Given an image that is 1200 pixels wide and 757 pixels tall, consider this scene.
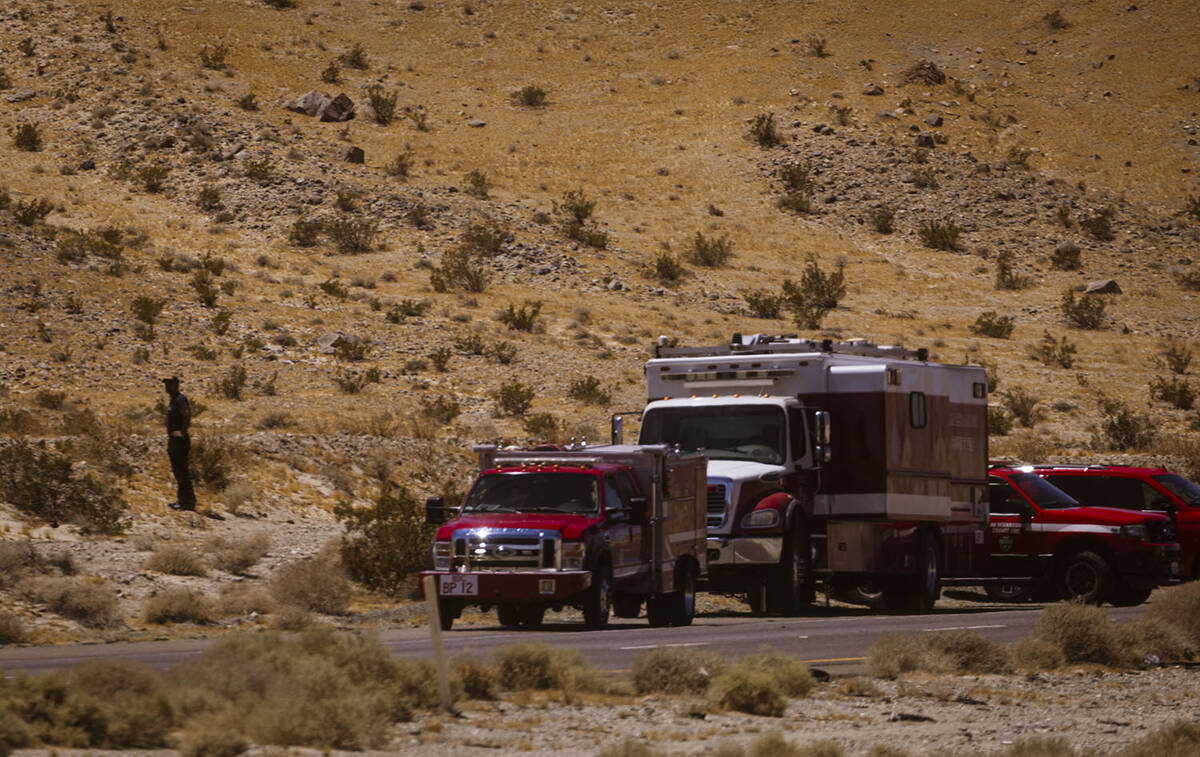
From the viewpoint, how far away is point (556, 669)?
566 inches

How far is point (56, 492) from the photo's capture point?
26.7 m

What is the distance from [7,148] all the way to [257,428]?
31.2m

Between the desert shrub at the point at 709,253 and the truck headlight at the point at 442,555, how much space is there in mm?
42257

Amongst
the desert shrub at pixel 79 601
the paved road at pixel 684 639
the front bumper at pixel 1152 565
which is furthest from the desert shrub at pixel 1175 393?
the desert shrub at pixel 79 601

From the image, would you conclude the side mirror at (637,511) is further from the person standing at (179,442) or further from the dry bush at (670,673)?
the person standing at (179,442)

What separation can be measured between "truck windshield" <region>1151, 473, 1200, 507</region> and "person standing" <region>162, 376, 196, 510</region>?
48.8 feet

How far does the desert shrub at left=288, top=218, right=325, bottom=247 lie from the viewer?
5784 centimetres

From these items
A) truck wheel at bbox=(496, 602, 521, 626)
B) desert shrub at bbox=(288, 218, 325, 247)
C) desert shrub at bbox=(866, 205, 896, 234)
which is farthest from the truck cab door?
desert shrub at bbox=(866, 205, 896, 234)

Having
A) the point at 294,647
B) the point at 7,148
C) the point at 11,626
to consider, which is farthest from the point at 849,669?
the point at 7,148

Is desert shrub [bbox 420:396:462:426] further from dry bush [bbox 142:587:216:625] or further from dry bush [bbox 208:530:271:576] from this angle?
dry bush [bbox 142:587:216:625]

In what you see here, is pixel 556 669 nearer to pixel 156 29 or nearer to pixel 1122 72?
pixel 156 29

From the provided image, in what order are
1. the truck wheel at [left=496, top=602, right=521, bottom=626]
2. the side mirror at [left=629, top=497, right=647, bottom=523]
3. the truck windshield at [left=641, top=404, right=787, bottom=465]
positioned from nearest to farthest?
the side mirror at [left=629, top=497, right=647, bottom=523]
the truck wheel at [left=496, top=602, right=521, bottom=626]
the truck windshield at [left=641, top=404, right=787, bottom=465]

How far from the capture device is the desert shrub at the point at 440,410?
135 ft

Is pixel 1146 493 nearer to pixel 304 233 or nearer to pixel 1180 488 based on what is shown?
pixel 1180 488
